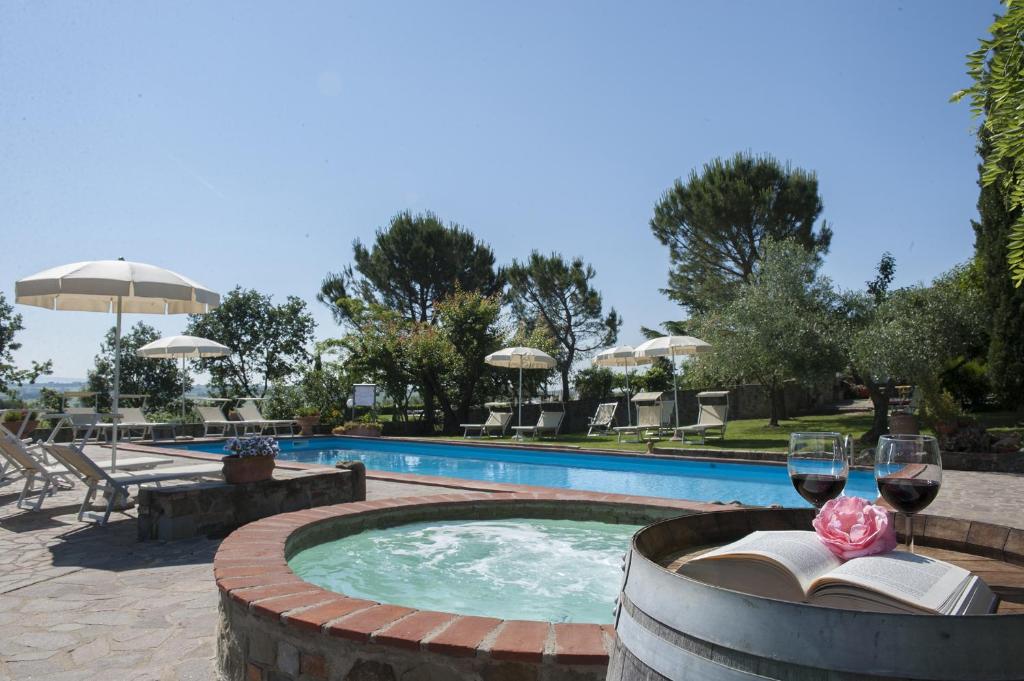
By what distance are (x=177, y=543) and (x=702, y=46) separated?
10.3m

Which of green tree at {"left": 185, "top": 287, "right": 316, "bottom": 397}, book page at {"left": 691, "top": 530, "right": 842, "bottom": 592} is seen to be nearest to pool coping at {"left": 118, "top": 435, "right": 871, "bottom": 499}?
book page at {"left": 691, "top": 530, "right": 842, "bottom": 592}

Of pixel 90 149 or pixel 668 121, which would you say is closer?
pixel 90 149

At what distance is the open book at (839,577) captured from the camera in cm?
70

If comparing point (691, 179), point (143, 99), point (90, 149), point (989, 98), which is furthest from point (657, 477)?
point (691, 179)

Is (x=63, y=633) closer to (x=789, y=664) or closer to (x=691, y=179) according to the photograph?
A: (x=789, y=664)

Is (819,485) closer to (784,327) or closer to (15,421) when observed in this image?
(784,327)

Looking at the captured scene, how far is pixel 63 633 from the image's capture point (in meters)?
2.94

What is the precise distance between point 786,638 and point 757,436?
14682 mm

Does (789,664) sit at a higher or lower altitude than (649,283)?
lower

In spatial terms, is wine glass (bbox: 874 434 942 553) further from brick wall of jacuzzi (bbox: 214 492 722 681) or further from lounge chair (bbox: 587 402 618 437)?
lounge chair (bbox: 587 402 618 437)

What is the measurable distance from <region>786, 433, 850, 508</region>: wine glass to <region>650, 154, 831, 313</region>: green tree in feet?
67.8

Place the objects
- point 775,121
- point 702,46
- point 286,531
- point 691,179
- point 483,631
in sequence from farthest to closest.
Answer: point 691,179, point 775,121, point 702,46, point 286,531, point 483,631

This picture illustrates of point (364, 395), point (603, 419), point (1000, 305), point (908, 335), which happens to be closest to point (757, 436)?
point (908, 335)

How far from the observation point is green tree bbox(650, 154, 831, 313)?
2231 centimetres
